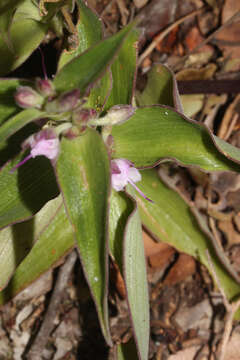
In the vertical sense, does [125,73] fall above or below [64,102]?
below

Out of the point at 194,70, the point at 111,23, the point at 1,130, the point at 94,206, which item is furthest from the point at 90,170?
the point at 111,23

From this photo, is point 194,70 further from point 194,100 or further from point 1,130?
point 1,130

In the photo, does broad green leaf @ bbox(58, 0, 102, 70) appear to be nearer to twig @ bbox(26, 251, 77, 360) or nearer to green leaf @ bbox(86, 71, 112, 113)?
green leaf @ bbox(86, 71, 112, 113)

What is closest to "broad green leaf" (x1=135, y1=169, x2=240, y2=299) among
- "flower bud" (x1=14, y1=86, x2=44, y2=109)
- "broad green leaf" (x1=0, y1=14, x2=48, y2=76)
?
"broad green leaf" (x1=0, y1=14, x2=48, y2=76)

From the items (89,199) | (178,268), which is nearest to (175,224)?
(178,268)

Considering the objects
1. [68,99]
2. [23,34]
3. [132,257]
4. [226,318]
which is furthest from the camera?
[226,318]

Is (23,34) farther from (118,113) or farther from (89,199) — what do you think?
(89,199)

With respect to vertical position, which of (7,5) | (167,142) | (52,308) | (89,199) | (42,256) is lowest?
(52,308)
